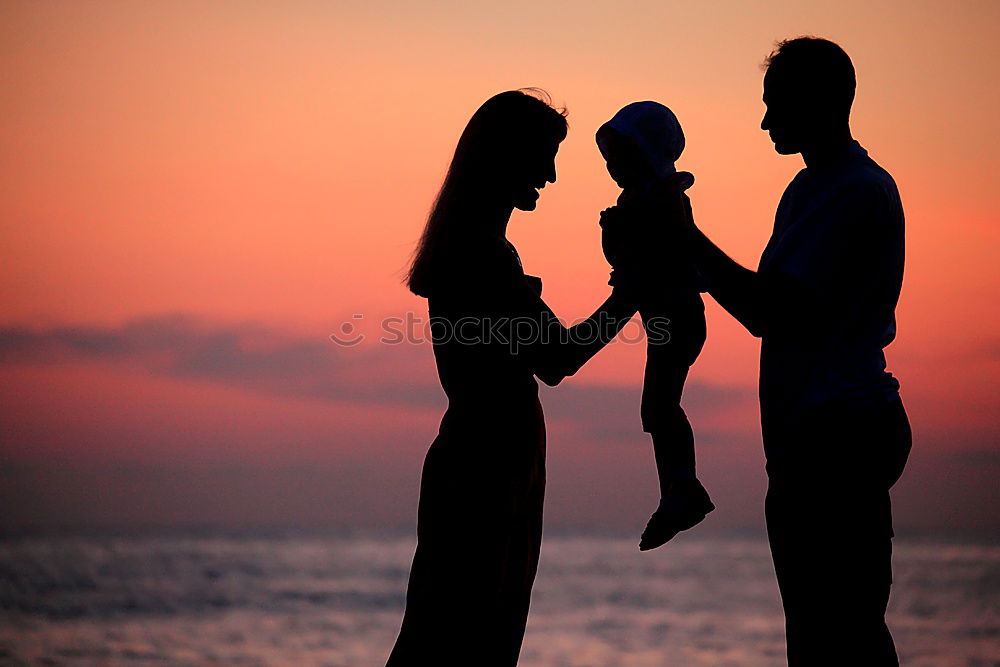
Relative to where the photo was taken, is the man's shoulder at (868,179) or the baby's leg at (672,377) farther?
the baby's leg at (672,377)

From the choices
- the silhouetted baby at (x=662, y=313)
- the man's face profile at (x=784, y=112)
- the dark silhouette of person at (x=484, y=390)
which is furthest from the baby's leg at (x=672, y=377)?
the man's face profile at (x=784, y=112)

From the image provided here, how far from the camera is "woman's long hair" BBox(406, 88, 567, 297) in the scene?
11.5 ft

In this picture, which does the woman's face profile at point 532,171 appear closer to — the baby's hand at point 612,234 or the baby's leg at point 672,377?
the baby's hand at point 612,234

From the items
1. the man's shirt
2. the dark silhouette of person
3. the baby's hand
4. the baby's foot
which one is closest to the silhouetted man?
the man's shirt

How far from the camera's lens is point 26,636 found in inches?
404

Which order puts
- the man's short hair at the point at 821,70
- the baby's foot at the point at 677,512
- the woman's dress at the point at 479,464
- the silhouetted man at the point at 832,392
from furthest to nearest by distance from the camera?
the baby's foot at the point at 677,512 < the woman's dress at the point at 479,464 < the man's short hair at the point at 821,70 < the silhouetted man at the point at 832,392

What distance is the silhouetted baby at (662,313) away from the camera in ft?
11.5

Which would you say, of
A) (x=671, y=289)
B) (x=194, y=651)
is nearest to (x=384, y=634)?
(x=194, y=651)

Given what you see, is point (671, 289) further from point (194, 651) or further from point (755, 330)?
point (194, 651)

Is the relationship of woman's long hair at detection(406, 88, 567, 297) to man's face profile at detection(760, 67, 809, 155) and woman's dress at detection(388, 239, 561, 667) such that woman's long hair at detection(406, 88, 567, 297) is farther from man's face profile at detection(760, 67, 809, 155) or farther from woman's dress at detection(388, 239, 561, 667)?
man's face profile at detection(760, 67, 809, 155)

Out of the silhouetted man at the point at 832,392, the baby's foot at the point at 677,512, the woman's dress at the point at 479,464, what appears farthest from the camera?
the baby's foot at the point at 677,512

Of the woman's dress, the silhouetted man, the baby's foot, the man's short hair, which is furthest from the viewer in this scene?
the baby's foot

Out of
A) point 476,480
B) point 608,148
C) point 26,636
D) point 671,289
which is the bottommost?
point 26,636

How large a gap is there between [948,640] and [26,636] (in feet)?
28.9
